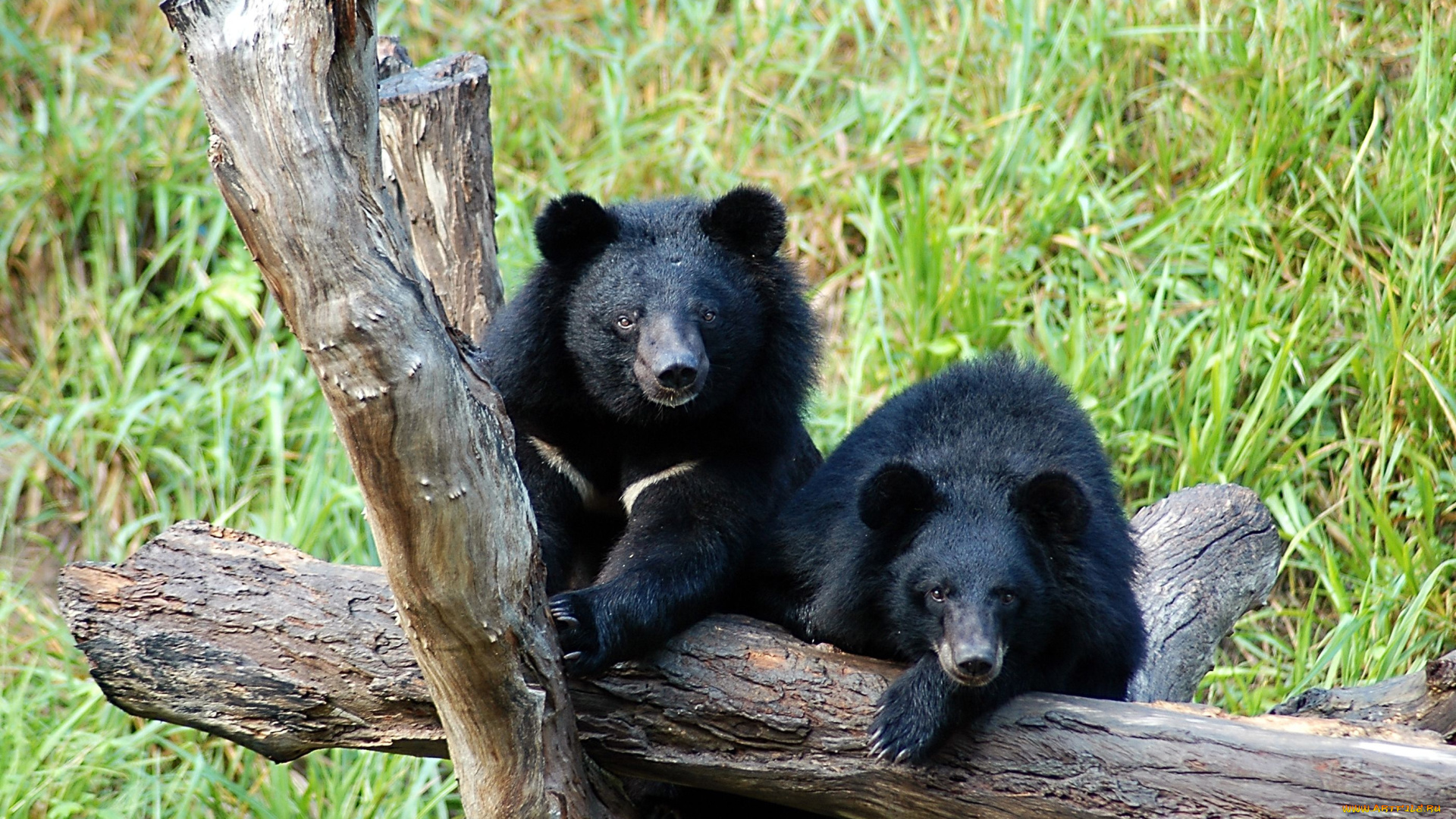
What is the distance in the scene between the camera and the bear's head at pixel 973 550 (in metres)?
3.22

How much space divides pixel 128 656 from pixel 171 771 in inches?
110

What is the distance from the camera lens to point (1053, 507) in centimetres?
333

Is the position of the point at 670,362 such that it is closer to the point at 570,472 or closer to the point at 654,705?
the point at 570,472

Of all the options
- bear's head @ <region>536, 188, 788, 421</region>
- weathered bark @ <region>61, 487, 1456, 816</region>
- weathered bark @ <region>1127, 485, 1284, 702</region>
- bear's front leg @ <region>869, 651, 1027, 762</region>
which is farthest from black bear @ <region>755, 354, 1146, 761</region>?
weathered bark @ <region>1127, 485, 1284, 702</region>

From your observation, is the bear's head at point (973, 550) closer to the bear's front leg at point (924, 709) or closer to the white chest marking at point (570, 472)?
the bear's front leg at point (924, 709)

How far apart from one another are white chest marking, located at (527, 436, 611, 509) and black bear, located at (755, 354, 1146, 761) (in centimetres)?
55

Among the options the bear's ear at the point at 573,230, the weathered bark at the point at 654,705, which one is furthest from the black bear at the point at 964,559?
the bear's ear at the point at 573,230

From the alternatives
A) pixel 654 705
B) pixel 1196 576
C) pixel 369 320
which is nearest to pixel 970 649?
pixel 654 705

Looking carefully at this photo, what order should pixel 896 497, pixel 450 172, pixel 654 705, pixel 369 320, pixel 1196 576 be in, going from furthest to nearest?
1. pixel 1196 576
2. pixel 450 172
3. pixel 896 497
4. pixel 654 705
5. pixel 369 320

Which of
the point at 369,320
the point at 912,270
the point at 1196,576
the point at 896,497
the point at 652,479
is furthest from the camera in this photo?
the point at 912,270

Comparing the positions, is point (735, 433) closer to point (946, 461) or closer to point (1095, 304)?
point (946, 461)

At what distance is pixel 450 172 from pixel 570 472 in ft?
4.31

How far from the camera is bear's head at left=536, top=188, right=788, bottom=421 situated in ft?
11.7

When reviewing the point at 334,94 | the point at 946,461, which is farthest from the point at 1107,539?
the point at 334,94
